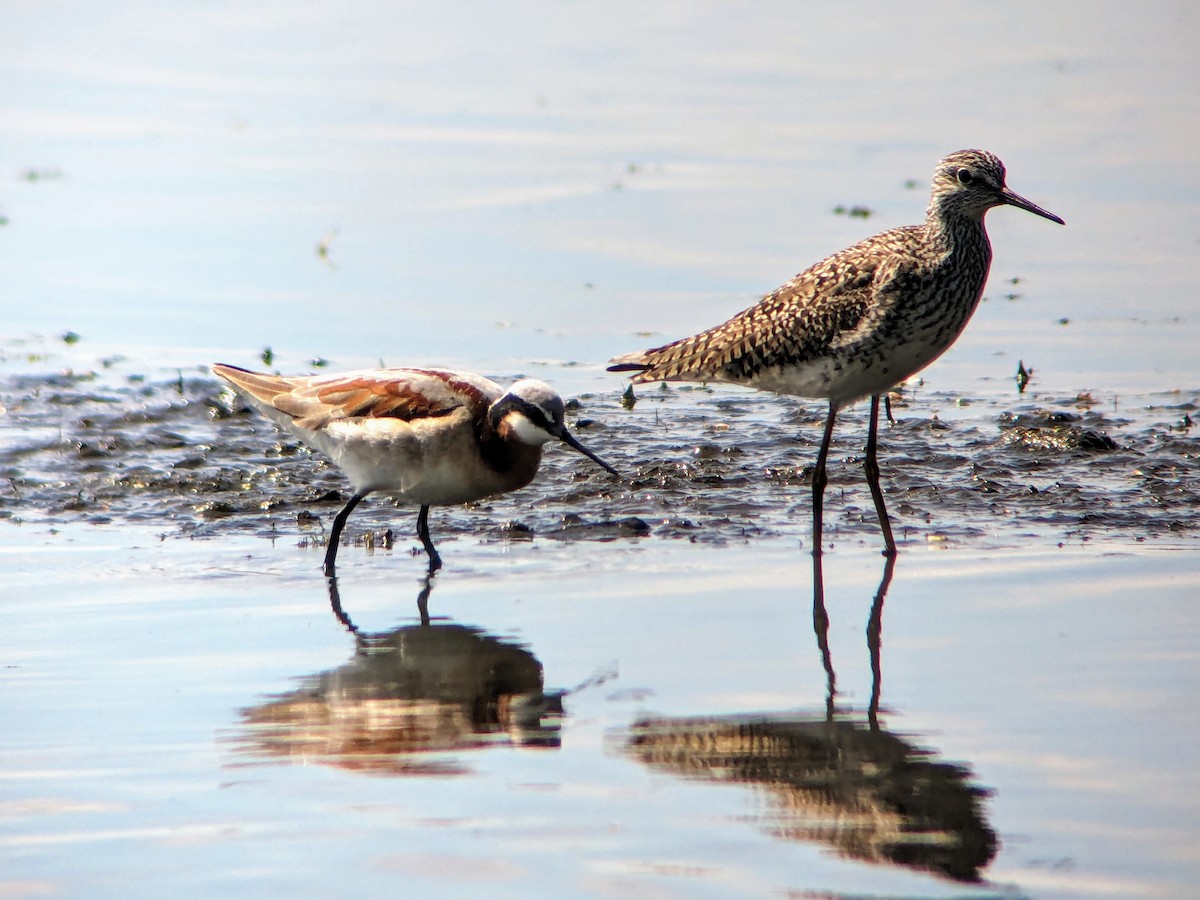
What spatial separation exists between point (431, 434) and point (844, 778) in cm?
310

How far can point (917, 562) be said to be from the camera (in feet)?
25.5

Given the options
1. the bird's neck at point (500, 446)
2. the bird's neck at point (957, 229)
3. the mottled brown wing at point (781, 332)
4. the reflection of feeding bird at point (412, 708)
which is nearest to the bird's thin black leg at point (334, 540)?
the bird's neck at point (500, 446)

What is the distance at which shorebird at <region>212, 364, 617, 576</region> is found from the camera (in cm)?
780

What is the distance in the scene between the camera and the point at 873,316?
838cm

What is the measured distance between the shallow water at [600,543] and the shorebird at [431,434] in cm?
33

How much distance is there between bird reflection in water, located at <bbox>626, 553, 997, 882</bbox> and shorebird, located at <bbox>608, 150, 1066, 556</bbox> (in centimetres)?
243

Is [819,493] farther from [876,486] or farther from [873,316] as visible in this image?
[873,316]

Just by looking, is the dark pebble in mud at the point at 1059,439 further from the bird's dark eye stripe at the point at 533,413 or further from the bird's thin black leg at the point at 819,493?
the bird's dark eye stripe at the point at 533,413

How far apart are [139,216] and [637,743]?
10229 mm

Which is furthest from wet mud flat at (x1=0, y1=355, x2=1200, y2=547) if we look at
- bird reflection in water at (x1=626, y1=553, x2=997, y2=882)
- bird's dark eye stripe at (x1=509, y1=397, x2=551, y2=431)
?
bird reflection in water at (x1=626, y1=553, x2=997, y2=882)

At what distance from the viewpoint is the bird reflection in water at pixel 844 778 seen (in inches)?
191

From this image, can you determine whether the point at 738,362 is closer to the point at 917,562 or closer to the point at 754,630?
the point at 917,562

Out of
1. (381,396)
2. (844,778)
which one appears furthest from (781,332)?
(844,778)

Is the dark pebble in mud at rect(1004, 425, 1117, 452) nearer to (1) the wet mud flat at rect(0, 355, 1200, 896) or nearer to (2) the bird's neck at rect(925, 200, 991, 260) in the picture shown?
(1) the wet mud flat at rect(0, 355, 1200, 896)
